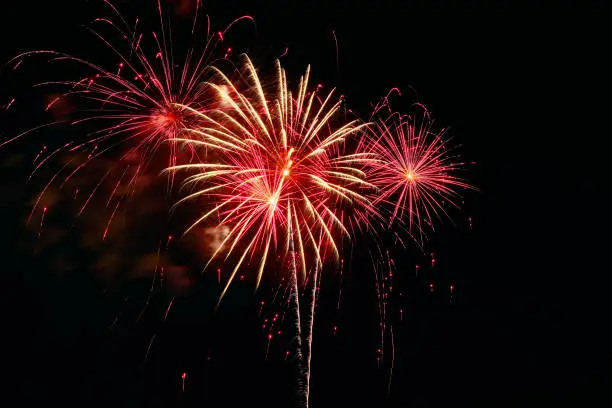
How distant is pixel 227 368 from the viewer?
19797 mm

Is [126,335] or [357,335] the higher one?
[357,335]

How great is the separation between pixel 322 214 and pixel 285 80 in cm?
319

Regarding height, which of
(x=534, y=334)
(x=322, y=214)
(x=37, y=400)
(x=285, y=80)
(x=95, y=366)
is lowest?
(x=37, y=400)

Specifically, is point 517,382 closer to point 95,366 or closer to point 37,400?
point 95,366

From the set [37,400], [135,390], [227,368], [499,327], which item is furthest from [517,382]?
[37,400]

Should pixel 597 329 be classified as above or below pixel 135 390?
above

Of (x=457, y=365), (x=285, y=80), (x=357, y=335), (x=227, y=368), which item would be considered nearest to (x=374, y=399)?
(x=357, y=335)

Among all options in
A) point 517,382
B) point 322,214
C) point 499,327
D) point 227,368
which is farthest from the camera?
point 499,327

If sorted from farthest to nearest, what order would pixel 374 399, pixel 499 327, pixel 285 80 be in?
1. pixel 499 327
2. pixel 374 399
3. pixel 285 80

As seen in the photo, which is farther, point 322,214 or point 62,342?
point 62,342

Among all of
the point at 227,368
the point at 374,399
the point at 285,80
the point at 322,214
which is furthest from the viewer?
the point at 374,399

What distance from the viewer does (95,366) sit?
17844 mm

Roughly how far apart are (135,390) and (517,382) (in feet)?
63.3

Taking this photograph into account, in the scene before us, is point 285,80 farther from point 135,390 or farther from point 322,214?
point 135,390
